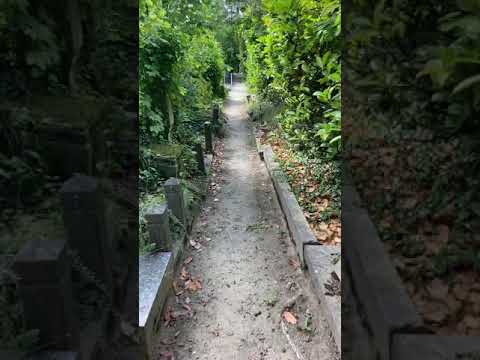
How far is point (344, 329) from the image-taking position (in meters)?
2.34

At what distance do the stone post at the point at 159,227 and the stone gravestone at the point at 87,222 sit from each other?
39.6 inches

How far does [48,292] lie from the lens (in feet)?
5.26

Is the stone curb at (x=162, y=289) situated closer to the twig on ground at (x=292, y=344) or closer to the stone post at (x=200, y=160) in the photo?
the twig on ground at (x=292, y=344)

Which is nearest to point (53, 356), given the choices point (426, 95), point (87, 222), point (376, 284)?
point (87, 222)

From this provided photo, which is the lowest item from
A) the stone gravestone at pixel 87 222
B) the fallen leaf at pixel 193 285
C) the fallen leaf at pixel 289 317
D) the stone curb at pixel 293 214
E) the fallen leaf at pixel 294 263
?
the fallen leaf at pixel 193 285

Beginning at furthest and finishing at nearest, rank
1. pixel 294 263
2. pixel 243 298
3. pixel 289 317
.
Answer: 1. pixel 294 263
2. pixel 243 298
3. pixel 289 317

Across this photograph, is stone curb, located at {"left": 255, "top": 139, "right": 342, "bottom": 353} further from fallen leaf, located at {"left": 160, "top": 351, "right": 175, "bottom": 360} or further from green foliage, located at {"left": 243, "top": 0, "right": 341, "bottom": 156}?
fallen leaf, located at {"left": 160, "top": 351, "right": 175, "bottom": 360}

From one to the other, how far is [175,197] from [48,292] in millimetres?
2444

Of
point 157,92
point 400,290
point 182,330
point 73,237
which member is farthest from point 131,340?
point 157,92

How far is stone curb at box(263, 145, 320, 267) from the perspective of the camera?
3585 mm

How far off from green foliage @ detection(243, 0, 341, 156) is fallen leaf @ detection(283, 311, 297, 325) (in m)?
1.68

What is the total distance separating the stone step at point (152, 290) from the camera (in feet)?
8.16

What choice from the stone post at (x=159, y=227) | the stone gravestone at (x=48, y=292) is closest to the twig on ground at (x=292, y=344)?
the stone post at (x=159, y=227)

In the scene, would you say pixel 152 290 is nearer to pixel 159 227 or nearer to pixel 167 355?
pixel 167 355
